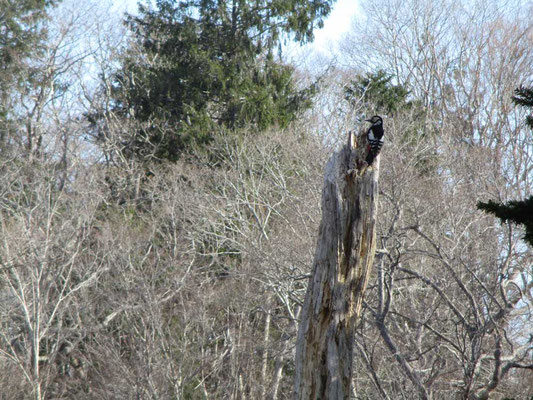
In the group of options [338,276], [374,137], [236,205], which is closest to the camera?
[374,137]

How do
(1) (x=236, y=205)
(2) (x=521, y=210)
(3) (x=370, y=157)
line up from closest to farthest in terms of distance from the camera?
(2) (x=521, y=210) < (3) (x=370, y=157) < (1) (x=236, y=205)

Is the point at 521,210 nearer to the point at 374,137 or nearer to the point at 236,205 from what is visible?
the point at 374,137

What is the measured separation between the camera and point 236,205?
15.1 m

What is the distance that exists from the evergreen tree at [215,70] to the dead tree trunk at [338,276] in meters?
13.5

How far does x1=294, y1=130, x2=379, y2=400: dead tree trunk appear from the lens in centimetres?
498

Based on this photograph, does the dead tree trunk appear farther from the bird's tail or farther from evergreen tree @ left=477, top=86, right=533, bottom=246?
evergreen tree @ left=477, top=86, right=533, bottom=246

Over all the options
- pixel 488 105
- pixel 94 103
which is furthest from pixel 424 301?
pixel 94 103

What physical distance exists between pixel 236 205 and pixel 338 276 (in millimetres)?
10111

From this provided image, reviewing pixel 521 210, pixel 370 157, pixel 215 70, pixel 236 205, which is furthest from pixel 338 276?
pixel 215 70

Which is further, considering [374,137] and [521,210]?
[374,137]

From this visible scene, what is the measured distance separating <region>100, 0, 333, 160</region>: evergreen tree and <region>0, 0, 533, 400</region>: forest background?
63 millimetres

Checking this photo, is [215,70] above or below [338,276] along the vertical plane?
above

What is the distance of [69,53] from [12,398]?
482 inches

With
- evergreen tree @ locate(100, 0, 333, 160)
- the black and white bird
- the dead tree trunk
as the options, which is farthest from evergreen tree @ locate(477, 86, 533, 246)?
evergreen tree @ locate(100, 0, 333, 160)
